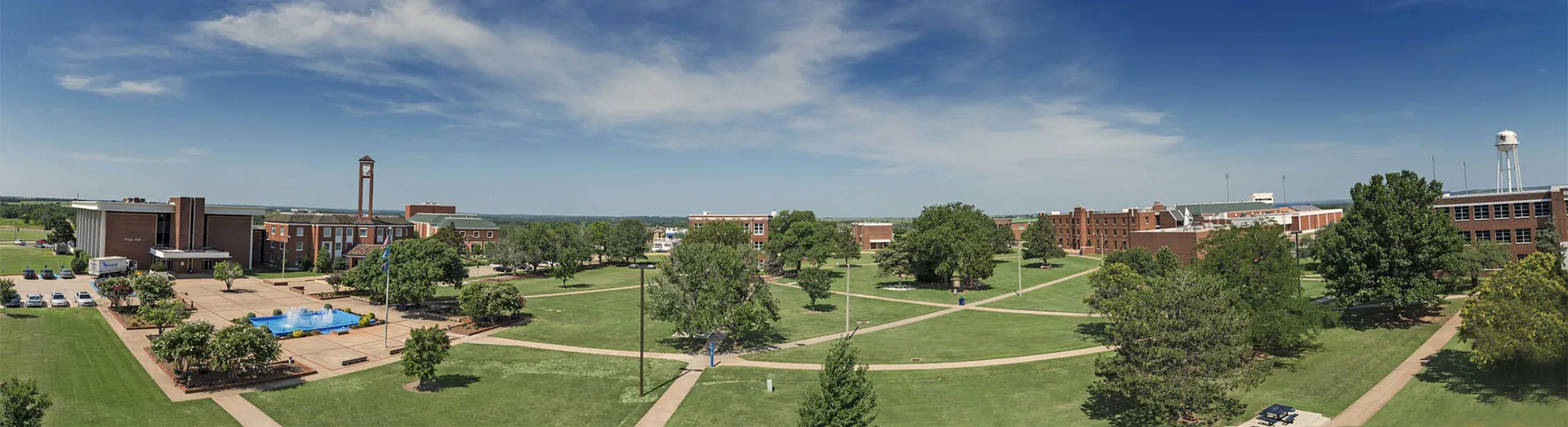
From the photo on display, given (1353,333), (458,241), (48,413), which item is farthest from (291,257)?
(1353,333)

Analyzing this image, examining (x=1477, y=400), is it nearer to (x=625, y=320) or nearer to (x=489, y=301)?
(x=625, y=320)

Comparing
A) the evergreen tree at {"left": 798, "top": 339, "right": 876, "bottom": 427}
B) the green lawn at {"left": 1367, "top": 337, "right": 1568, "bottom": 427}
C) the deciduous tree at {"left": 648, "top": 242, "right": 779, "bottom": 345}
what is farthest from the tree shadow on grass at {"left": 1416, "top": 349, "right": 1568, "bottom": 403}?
the deciduous tree at {"left": 648, "top": 242, "right": 779, "bottom": 345}

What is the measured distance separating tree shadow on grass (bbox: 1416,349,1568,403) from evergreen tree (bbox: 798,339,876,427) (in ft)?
99.8

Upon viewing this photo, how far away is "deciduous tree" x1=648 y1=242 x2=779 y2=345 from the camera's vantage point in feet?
149

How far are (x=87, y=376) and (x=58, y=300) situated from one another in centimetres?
3324

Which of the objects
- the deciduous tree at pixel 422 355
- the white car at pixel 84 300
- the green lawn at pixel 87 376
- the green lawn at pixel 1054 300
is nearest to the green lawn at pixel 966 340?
the green lawn at pixel 1054 300

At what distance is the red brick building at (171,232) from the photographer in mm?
81875

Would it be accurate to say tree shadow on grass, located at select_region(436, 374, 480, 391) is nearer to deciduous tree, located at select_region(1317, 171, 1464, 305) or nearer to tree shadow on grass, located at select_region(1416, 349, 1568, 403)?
tree shadow on grass, located at select_region(1416, 349, 1568, 403)

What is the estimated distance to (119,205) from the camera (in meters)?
81.8

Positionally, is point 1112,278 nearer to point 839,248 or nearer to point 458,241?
point 839,248

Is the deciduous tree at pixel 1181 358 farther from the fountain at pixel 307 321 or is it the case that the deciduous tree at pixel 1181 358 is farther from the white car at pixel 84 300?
the white car at pixel 84 300

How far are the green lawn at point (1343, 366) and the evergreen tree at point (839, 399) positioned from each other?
1963 cm

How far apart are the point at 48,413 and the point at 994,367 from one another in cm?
4764

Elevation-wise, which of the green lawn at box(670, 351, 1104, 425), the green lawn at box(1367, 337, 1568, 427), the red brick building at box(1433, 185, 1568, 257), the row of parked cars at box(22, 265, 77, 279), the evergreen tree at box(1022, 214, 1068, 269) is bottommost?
the green lawn at box(670, 351, 1104, 425)
